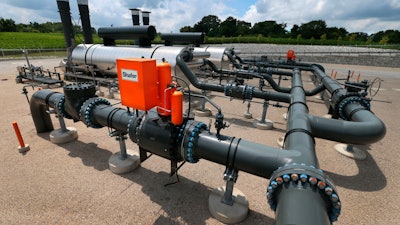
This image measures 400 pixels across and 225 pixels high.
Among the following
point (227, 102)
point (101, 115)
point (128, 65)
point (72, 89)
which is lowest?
point (227, 102)

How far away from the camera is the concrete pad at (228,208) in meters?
4.27

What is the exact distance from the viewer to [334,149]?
7.30 metres

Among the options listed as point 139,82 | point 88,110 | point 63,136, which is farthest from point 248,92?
point 63,136

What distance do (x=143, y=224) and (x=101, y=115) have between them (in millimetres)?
2897

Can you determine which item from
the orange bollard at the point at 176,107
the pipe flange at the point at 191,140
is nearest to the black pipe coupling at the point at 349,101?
the pipe flange at the point at 191,140

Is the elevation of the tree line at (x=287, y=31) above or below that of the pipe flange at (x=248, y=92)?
above

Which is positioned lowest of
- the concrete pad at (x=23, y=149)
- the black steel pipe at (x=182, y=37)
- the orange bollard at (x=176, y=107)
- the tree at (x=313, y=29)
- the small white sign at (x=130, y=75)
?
the concrete pad at (x=23, y=149)

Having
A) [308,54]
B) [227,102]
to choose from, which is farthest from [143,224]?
[308,54]

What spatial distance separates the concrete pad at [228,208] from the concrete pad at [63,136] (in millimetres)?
5603

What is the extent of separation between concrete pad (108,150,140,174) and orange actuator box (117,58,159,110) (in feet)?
7.12

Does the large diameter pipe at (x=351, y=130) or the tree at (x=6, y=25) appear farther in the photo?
the tree at (x=6, y=25)

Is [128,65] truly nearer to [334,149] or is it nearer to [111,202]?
[111,202]

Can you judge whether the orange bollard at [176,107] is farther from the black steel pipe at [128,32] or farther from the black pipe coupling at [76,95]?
the black steel pipe at [128,32]

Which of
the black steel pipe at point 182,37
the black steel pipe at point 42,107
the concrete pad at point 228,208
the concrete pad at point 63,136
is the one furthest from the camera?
the black steel pipe at point 182,37
